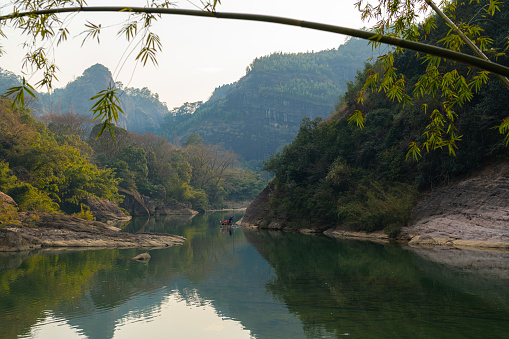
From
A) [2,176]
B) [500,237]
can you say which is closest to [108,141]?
[2,176]

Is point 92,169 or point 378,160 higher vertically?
point 92,169

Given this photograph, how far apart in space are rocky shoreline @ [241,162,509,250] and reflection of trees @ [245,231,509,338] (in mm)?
3138

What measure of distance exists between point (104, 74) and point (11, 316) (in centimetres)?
20550

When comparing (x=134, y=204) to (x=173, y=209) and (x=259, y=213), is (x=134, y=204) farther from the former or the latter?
(x=259, y=213)

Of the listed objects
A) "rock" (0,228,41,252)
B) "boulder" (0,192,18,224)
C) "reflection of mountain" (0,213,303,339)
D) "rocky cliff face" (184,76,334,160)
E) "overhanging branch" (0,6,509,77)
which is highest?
"rocky cliff face" (184,76,334,160)

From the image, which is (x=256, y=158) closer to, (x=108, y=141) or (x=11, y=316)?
(x=108, y=141)

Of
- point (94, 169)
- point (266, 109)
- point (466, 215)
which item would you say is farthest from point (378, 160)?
point (266, 109)

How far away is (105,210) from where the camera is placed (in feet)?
139

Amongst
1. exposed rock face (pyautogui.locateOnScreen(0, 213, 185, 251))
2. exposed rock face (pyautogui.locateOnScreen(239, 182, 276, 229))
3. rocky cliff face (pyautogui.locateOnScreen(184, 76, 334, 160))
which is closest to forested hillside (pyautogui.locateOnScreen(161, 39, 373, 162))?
rocky cliff face (pyautogui.locateOnScreen(184, 76, 334, 160))

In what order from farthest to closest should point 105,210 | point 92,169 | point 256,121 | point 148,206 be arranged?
point 256,121
point 148,206
point 105,210
point 92,169

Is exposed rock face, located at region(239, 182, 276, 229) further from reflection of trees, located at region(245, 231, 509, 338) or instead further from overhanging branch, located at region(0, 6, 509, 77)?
overhanging branch, located at region(0, 6, 509, 77)

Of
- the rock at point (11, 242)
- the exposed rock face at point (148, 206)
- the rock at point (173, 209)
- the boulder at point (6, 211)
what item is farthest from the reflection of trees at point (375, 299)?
the rock at point (173, 209)

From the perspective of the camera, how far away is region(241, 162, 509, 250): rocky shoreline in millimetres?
18703

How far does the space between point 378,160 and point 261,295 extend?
63.2ft
